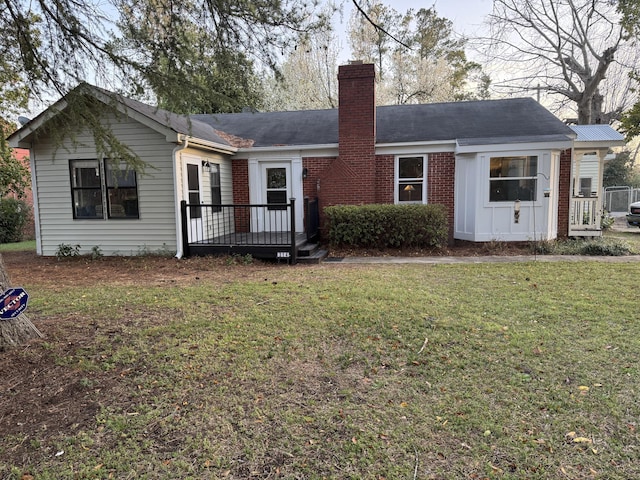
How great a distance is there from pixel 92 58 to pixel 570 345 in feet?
20.8

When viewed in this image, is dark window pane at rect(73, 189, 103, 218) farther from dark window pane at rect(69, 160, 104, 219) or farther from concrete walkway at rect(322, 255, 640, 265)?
concrete walkway at rect(322, 255, 640, 265)

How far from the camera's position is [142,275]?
7.59 m

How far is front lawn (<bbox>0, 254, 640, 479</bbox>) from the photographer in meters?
2.37

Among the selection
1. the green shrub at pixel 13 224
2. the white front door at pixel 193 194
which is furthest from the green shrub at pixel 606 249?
the green shrub at pixel 13 224

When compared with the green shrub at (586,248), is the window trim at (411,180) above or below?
above

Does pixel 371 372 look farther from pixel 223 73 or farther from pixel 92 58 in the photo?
pixel 92 58

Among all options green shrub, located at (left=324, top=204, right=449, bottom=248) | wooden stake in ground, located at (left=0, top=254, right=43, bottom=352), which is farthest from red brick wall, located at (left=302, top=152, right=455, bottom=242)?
wooden stake in ground, located at (left=0, top=254, right=43, bottom=352)

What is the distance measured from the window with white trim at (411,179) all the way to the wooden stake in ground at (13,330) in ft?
28.8

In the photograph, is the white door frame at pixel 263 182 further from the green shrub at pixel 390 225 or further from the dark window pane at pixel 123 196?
the dark window pane at pixel 123 196

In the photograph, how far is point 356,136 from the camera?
10.6 metres

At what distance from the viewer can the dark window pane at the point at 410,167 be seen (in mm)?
10828

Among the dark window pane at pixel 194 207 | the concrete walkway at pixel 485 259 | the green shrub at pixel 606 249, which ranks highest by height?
the dark window pane at pixel 194 207

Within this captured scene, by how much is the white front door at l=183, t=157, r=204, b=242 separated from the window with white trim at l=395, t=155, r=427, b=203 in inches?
202

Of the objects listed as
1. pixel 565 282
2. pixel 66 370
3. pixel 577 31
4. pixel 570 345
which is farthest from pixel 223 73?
pixel 577 31
